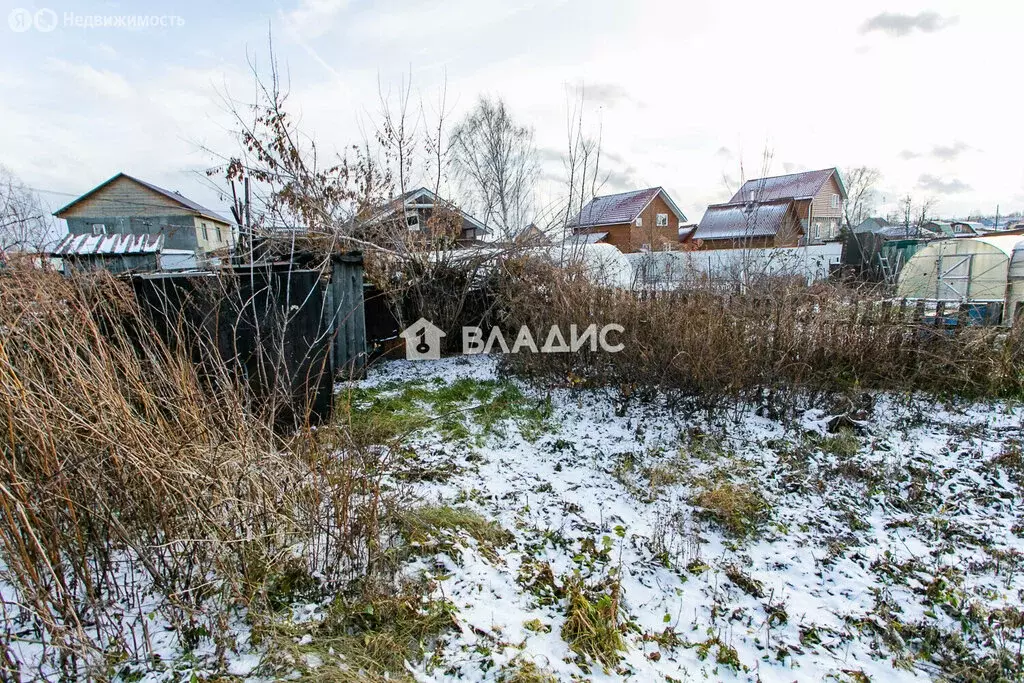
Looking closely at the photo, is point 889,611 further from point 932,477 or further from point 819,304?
point 819,304

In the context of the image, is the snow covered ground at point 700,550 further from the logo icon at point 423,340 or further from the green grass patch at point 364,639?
the logo icon at point 423,340

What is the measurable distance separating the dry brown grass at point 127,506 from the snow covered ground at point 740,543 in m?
0.71

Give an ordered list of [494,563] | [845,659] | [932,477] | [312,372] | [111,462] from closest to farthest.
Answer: [111,462]
[845,659]
[494,563]
[932,477]
[312,372]

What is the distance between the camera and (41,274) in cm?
240

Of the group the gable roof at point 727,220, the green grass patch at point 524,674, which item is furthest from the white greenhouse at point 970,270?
the gable roof at point 727,220

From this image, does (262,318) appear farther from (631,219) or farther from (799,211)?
(799,211)

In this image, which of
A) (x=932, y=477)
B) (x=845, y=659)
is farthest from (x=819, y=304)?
(x=845, y=659)

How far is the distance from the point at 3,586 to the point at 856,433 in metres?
5.53

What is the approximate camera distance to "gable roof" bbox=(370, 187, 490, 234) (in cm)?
697

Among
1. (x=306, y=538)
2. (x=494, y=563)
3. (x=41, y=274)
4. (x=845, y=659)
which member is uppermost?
(x=41, y=274)

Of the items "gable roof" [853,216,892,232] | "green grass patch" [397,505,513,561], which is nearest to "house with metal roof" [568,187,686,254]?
"gable roof" [853,216,892,232]

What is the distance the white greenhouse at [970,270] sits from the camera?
8414mm

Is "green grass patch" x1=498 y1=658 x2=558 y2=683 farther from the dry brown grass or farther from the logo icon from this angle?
the logo icon

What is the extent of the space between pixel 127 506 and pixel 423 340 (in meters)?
5.34
